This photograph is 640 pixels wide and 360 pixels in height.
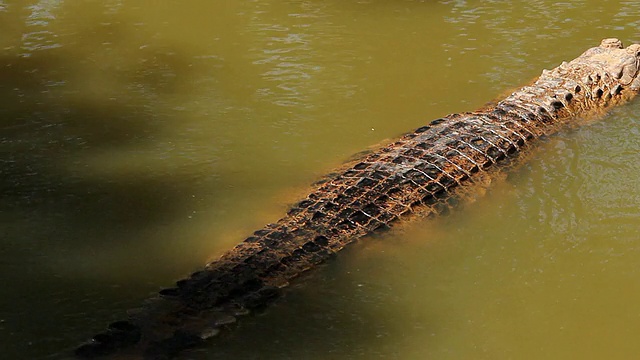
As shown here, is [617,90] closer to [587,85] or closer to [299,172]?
[587,85]

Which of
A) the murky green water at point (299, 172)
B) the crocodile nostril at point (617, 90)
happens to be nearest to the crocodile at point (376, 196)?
the crocodile nostril at point (617, 90)

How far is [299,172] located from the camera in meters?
5.77

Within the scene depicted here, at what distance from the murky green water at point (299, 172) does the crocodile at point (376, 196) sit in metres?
0.12

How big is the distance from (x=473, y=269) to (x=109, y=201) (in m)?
2.37

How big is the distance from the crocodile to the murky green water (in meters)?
0.12

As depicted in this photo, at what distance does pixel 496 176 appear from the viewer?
A: 18.4 feet

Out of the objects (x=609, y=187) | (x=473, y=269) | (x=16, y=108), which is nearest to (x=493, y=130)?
(x=609, y=187)

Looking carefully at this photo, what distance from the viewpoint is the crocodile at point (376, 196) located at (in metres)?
3.94

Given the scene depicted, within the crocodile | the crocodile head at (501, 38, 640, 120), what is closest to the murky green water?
the crocodile

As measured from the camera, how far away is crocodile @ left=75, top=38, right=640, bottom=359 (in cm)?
394

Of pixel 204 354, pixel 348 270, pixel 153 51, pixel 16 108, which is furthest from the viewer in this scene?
pixel 153 51

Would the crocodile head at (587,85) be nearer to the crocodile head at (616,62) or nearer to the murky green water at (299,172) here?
the crocodile head at (616,62)

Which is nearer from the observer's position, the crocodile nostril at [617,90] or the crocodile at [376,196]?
the crocodile at [376,196]

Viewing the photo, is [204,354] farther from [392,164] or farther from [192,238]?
[392,164]
